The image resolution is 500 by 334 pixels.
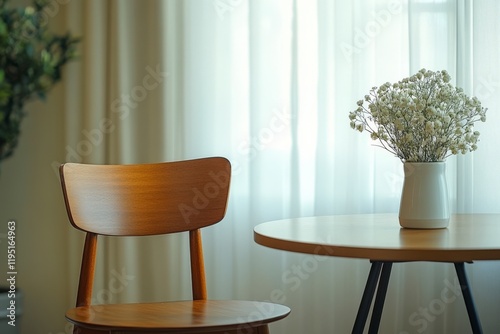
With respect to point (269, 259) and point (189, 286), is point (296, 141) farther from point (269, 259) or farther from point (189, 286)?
point (189, 286)

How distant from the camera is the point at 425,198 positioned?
84.0 inches

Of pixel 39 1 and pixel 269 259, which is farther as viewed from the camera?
pixel 269 259

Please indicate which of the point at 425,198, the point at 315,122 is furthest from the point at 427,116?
the point at 315,122

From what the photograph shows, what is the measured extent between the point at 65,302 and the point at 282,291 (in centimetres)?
88

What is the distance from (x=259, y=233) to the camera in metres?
2.00

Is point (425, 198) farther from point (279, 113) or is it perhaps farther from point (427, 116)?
point (279, 113)

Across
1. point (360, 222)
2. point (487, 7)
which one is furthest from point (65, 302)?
point (487, 7)

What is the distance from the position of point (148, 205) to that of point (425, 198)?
2.66 feet

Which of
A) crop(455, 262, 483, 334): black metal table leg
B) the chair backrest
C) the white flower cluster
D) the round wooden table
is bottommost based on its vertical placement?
crop(455, 262, 483, 334): black metal table leg

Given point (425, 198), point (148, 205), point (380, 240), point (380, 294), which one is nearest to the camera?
point (380, 240)

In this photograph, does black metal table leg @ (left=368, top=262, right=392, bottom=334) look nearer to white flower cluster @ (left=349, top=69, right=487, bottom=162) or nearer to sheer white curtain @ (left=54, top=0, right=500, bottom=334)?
white flower cluster @ (left=349, top=69, right=487, bottom=162)

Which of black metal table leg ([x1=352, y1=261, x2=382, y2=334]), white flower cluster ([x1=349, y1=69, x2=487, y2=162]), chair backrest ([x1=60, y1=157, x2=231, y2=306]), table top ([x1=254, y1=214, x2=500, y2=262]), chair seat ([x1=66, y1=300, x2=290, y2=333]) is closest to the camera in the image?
table top ([x1=254, y1=214, x2=500, y2=262])

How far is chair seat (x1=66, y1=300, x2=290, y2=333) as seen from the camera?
1.83 m

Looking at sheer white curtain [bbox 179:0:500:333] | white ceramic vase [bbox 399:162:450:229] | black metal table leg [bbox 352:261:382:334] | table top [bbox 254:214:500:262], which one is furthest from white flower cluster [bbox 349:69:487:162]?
sheer white curtain [bbox 179:0:500:333]
